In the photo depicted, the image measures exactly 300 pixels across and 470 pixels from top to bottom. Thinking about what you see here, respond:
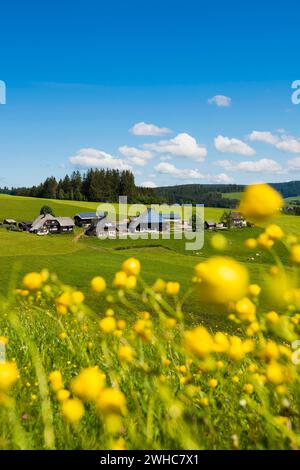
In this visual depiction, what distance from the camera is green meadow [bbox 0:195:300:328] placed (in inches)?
1576

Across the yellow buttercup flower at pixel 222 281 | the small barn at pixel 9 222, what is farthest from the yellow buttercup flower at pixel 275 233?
the small barn at pixel 9 222

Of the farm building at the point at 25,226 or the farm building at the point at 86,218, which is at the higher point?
the farm building at the point at 86,218

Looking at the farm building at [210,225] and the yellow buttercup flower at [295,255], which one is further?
the farm building at [210,225]

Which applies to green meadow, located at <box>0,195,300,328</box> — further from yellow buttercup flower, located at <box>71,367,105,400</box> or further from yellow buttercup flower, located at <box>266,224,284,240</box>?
yellow buttercup flower, located at <box>71,367,105,400</box>

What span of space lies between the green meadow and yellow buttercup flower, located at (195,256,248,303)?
23.8 m

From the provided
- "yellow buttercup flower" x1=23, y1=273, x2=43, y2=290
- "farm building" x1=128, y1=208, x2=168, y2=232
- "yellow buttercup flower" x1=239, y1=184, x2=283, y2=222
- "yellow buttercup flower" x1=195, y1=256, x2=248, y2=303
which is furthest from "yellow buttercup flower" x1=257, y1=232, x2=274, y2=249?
"farm building" x1=128, y1=208, x2=168, y2=232

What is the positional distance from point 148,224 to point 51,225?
21771 millimetres

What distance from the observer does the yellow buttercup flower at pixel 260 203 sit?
1647 mm

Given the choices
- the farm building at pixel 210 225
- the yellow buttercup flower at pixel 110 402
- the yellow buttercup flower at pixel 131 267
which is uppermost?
the yellow buttercup flower at pixel 131 267

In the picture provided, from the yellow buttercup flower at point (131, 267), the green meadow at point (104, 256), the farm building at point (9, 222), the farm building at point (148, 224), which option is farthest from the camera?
the farm building at point (9, 222)

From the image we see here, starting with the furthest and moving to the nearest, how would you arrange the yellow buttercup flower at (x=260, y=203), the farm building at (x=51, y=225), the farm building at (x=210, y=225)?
the farm building at (x=210, y=225) < the farm building at (x=51, y=225) < the yellow buttercup flower at (x=260, y=203)

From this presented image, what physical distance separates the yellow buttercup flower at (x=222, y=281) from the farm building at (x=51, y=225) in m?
83.3

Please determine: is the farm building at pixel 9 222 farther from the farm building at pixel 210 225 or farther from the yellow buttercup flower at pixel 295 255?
the yellow buttercup flower at pixel 295 255
